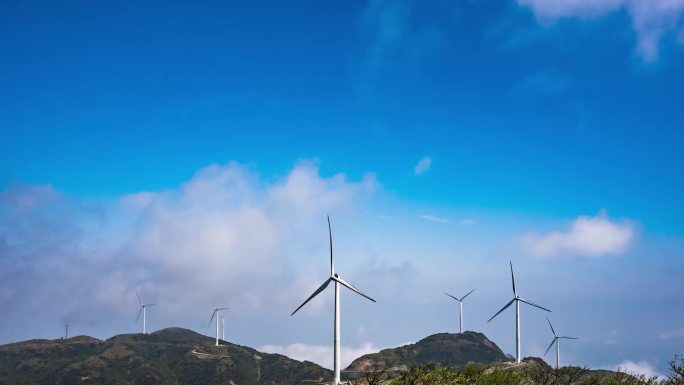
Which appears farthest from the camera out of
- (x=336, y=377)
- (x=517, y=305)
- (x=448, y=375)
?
(x=517, y=305)

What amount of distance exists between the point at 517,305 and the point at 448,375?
9777 cm

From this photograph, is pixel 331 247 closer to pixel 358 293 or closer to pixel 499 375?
pixel 358 293

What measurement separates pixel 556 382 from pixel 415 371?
136ft

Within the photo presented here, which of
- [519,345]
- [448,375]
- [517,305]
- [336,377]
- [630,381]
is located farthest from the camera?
[517,305]

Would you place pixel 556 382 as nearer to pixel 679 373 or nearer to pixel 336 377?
pixel 679 373

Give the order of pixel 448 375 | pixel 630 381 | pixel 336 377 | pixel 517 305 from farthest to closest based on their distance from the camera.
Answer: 1. pixel 517 305
2. pixel 630 381
3. pixel 448 375
4. pixel 336 377

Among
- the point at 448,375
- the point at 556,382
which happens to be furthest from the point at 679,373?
the point at 448,375

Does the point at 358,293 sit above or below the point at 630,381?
above

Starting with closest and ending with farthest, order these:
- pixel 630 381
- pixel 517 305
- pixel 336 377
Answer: pixel 336 377 → pixel 630 381 → pixel 517 305

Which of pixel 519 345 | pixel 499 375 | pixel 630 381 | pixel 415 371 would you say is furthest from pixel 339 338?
pixel 519 345

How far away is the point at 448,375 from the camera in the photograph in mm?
109750

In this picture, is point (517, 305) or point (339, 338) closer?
point (339, 338)

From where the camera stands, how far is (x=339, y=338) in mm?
106062

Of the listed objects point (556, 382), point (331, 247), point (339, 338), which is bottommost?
point (556, 382)
